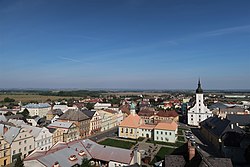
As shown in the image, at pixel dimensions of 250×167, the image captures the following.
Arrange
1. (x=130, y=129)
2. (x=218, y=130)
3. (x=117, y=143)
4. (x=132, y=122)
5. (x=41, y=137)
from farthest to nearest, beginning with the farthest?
(x=132, y=122)
(x=130, y=129)
(x=117, y=143)
(x=218, y=130)
(x=41, y=137)

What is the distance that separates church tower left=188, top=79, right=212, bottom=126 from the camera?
226 feet

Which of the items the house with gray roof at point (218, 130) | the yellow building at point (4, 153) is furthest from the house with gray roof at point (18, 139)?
the house with gray roof at point (218, 130)

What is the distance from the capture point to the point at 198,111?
69.4 metres

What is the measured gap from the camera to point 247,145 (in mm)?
34531

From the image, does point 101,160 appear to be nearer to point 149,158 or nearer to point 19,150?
point 149,158

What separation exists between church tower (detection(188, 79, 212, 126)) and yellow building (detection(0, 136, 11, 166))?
172 feet

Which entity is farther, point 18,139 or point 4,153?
point 18,139

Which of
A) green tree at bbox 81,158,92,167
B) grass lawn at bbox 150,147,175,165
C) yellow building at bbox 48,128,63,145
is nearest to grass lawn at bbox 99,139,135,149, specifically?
grass lawn at bbox 150,147,175,165

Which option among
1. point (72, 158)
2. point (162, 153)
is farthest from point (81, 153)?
point (162, 153)

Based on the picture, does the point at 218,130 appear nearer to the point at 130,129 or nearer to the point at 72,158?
the point at 130,129

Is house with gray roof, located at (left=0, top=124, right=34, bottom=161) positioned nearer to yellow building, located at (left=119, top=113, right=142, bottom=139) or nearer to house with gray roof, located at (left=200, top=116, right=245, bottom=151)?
yellow building, located at (left=119, top=113, right=142, bottom=139)

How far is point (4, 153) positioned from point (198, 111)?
177 ft

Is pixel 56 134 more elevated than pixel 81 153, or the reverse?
pixel 81 153

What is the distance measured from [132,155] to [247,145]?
18255 mm
